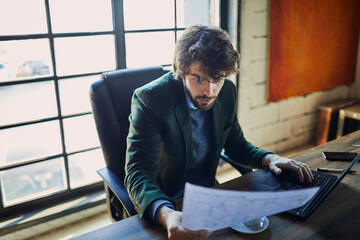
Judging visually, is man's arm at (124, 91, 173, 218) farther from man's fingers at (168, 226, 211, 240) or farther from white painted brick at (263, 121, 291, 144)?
white painted brick at (263, 121, 291, 144)

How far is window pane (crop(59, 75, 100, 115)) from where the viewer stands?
208 centimetres

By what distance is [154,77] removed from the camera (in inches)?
60.3

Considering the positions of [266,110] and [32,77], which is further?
[266,110]

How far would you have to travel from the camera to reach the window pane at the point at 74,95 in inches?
82.0

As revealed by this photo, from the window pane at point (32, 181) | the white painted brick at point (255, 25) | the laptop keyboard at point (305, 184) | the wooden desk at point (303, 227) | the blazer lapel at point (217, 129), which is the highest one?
the white painted brick at point (255, 25)

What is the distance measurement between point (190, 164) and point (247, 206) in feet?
2.12

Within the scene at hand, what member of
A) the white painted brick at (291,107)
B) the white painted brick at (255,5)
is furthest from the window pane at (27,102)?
the white painted brick at (291,107)

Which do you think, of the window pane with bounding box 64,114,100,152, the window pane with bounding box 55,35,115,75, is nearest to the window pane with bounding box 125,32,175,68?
the window pane with bounding box 55,35,115,75

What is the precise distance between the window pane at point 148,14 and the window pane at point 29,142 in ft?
2.75

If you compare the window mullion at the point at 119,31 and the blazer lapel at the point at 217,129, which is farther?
the window mullion at the point at 119,31

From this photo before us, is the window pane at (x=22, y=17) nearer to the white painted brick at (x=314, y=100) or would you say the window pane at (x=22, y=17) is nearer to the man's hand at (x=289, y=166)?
the man's hand at (x=289, y=166)

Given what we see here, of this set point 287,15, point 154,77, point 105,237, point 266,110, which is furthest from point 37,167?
point 287,15

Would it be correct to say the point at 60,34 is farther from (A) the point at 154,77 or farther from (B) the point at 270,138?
(B) the point at 270,138

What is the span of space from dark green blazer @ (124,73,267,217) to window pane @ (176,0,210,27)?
1103mm
